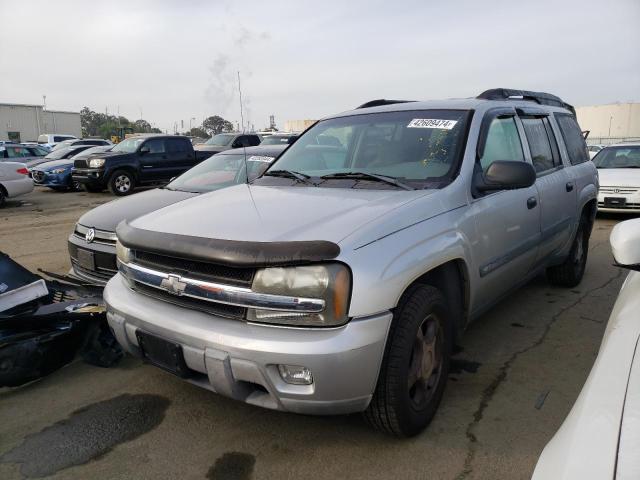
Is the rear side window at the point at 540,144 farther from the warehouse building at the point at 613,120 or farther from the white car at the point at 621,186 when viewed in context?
the warehouse building at the point at 613,120

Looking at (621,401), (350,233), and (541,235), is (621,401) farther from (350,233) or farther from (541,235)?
(541,235)

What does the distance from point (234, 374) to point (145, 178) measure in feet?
41.8

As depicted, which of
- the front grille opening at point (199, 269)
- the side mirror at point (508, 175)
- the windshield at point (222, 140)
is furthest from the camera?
the windshield at point (222, 140)

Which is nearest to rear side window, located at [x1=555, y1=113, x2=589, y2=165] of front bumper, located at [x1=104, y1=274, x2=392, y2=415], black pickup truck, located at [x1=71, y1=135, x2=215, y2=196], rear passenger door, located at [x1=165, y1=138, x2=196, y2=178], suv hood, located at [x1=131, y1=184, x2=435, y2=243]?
suv hood, located at [x1=131, y1=184, x2=435, y2=243]

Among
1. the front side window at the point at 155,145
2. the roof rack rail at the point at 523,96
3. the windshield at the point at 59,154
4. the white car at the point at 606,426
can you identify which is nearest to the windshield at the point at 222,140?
the front side window at the point at 155,145

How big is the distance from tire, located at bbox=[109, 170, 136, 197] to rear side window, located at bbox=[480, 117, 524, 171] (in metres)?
12.0

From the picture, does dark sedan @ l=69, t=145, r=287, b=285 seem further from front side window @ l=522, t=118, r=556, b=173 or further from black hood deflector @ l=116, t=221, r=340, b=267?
front side window @ l=522, t=118, r=556, b=173

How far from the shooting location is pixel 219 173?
19.3 ft

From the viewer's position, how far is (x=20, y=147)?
1895 centimetres

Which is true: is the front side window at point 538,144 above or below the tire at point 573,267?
above

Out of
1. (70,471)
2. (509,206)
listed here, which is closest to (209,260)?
(70,471)

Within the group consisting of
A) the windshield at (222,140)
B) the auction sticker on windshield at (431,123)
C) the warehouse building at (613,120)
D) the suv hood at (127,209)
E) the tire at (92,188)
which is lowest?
the tire at (92,188)

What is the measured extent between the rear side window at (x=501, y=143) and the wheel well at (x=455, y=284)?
0.78 m

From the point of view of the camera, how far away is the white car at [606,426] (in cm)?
113
